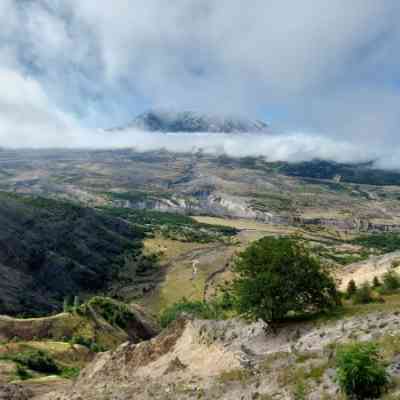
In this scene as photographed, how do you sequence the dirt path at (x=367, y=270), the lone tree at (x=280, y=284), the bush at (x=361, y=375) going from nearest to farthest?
the bush at (x=361, y=375) → the lone tree at (x=280, y=284) → the dirt path at (x=367, y=270)

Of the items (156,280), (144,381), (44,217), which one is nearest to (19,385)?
(144,381)

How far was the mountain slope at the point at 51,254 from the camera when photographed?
10781 centimetres

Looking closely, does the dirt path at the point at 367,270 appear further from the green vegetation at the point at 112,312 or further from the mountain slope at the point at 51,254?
the mountain slope at the point at 51,254

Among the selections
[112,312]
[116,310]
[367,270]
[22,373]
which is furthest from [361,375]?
[116,310]

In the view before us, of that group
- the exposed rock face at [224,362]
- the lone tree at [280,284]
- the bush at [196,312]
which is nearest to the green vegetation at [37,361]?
the exposed rock face at [224,362]

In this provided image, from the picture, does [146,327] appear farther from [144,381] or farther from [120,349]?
[144,381]

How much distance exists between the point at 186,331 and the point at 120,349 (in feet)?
24.3

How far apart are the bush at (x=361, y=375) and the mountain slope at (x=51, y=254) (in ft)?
301

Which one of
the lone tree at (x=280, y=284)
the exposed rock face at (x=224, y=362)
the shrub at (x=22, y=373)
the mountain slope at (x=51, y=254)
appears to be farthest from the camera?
the mountain slope at (x=51, y=254)

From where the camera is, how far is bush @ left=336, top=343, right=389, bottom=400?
16.2m

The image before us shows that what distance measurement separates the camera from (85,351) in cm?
5694

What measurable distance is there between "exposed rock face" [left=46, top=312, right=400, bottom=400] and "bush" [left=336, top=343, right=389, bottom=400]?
1.36 m

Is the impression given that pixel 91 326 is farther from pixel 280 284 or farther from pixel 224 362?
pixel 280 284

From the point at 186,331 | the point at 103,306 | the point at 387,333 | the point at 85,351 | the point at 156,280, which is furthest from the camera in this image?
the point at 156,280
